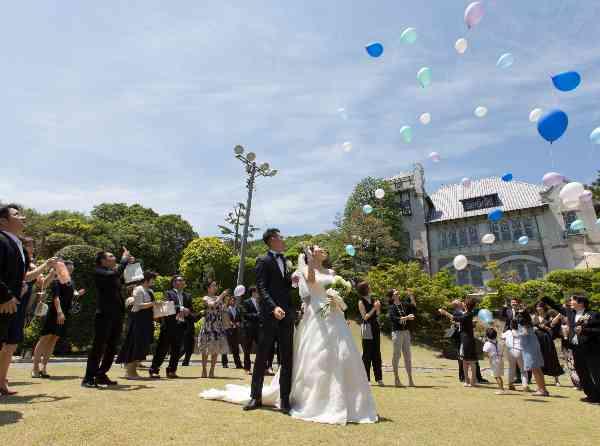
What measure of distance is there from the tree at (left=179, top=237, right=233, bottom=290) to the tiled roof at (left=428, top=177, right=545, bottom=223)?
940 inches

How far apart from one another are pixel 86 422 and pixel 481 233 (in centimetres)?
4132

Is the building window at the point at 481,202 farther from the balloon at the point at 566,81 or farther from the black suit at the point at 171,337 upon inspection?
the black suit at the point at 171,337

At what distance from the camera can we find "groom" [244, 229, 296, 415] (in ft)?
15.6

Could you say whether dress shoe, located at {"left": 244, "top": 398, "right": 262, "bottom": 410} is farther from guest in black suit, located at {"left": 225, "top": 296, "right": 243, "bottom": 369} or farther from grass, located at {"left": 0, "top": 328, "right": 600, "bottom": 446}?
guest in black suit, located at {"left": 225, "top": 296, "right": 243, "bottom": 369}

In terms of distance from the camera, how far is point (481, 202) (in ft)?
132

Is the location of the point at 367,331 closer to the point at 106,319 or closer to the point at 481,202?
the point at 106,319

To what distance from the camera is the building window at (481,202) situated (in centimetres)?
3962

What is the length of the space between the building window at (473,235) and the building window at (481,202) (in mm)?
2360

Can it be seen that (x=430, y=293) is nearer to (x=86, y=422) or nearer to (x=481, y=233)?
(x=481, y=233)

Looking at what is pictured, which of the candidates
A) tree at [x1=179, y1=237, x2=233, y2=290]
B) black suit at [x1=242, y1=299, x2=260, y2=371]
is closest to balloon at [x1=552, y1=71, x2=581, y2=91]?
black suit at [x1=242, y1=299, x2=260, y2=371]

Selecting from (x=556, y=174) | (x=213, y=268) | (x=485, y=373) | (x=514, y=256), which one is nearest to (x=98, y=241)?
(x=213, y=268)

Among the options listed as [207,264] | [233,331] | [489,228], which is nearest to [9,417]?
[233,331]

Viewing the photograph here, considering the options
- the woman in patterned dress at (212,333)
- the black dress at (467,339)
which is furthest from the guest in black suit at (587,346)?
the woman in patterned dress at (212,333)

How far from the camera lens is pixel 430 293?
964 inches
